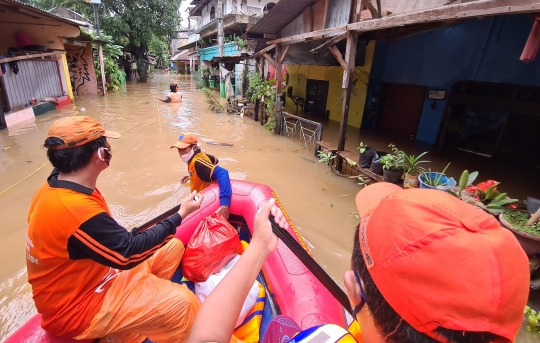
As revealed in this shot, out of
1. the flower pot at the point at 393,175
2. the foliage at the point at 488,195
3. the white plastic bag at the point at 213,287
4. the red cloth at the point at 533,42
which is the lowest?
the white plastic bag at the point at 213,287

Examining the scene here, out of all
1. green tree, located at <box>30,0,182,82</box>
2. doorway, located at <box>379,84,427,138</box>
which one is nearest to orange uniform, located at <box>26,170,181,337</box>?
doorway, located at <box>379,84,427,138</box>

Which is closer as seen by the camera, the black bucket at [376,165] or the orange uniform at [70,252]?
the orange uniform at [70,252]

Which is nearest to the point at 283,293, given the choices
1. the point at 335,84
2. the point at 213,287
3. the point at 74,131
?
the point at 213,287

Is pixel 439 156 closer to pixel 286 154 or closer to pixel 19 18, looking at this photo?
pixel 286 154

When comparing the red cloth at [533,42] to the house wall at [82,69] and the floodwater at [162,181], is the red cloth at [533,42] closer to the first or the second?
the floodwater at [162,181]

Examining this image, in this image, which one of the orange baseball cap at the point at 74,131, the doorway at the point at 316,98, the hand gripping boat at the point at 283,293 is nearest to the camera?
the orange baseball cap at the point at 74,131

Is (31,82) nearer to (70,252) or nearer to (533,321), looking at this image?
(70,252)

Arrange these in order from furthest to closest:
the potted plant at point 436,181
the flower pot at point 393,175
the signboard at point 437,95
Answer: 1. the signboard at point 437,95
2. the flower pot at point 393,175
3. the potted plant at point 436,181

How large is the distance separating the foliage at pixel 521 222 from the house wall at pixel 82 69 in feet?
59.1

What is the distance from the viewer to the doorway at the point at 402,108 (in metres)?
7.91

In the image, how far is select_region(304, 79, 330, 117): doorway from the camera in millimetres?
11117

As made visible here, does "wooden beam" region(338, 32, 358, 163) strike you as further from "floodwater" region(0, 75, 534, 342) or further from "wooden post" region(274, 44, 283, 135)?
"wooden post" region(274, 44, 283, 135)

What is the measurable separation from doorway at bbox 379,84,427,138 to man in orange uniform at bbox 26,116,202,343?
8.40 meters

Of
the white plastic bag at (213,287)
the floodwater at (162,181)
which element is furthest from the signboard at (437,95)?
the white plastic bag at (213,287)
